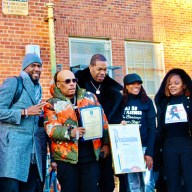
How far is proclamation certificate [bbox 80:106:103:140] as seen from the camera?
474 centimetres

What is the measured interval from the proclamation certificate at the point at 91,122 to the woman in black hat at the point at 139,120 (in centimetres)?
54

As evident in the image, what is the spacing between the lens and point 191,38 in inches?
417

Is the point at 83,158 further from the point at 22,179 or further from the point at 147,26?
the point at 147,26

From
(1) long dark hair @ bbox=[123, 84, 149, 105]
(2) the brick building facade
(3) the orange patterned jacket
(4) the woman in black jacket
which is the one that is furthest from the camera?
(2) the brick building facade

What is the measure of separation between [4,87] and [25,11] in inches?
143

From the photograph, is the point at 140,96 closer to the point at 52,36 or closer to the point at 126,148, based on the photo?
the point at 126,148

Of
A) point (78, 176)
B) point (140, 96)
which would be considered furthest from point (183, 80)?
point (78, 176)

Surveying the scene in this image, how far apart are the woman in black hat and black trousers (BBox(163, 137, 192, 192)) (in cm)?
23

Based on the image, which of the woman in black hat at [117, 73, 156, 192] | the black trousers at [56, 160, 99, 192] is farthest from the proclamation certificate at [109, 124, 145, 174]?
the black trousers at [56, 160, 99, 192]

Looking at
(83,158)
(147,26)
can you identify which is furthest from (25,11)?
(83,158)

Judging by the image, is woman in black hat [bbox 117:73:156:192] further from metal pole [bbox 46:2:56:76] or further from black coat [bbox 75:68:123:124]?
metal pole [bbox 46:2:56:76]

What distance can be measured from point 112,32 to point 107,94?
170 inches

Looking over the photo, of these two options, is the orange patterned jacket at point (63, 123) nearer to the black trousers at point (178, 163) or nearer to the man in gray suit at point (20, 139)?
the man in gray suit at point (20, 139)

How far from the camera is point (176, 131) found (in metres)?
5.50
